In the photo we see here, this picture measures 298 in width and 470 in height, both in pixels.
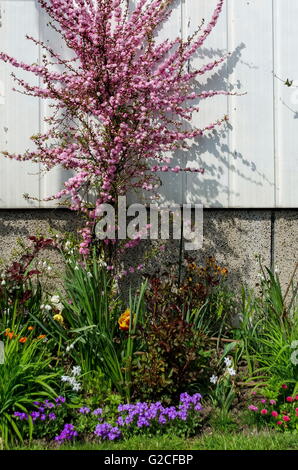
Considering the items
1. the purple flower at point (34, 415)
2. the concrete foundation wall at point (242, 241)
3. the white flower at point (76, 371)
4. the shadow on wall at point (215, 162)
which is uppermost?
the shadow on wall at point (215, 162)

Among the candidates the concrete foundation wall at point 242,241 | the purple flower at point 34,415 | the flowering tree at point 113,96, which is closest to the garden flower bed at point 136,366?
the purple flower at point 34,415

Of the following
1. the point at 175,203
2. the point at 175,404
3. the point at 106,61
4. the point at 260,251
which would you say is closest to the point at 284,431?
the point at 175,404

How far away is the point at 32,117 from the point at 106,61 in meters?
0.76

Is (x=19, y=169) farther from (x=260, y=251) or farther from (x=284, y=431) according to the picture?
(x=284, y=431)

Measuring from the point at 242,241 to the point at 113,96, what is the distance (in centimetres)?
139

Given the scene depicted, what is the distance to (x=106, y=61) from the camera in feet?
11.5

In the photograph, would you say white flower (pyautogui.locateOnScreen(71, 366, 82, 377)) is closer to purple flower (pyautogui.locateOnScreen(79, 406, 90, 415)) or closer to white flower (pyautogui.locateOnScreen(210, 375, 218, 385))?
purple flower (pyautogui.locateOnScreen(79, 406, 90, 415))

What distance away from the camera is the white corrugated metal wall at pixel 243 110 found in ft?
12.7

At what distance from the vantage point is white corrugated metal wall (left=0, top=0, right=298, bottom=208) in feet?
12.7

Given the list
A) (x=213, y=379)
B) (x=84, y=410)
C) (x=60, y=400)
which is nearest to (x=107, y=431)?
(x=84, y=410)

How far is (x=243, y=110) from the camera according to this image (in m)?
3.88

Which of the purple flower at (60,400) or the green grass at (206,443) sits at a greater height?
the purple flower at (60,400)

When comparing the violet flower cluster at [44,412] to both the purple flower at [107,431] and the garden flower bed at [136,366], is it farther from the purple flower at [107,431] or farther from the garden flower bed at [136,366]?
the purple flower at [107,431]

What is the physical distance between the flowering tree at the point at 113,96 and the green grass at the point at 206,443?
4.54ft
